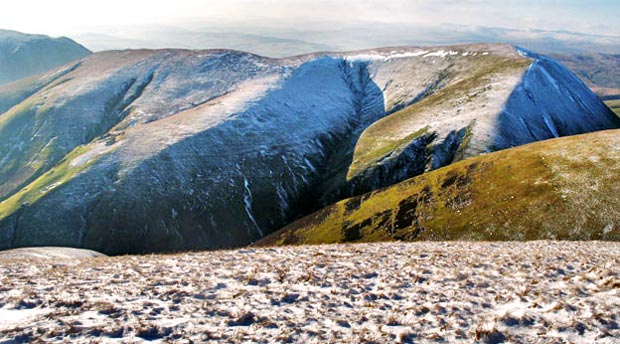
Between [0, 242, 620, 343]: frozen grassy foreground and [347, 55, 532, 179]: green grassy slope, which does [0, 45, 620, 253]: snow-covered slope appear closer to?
[347, 55, 532, 179]: green grassy slope

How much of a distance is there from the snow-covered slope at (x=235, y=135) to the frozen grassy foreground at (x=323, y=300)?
66.0 m

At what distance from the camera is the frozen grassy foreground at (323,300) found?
1312 centimetres

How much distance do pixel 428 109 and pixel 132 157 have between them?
89267 millimetres

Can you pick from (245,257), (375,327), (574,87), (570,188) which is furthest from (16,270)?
(574,87)

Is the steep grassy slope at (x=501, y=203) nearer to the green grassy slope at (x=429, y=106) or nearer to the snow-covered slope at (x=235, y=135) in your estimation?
the snow-covered slope at (x=235, y=135)

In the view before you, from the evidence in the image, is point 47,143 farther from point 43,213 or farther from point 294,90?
point 294,90

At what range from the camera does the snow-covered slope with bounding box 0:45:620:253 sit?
8669 centimetres

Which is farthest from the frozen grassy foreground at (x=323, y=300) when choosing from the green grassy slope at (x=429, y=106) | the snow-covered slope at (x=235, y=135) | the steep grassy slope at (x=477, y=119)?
the green grassy slope at (x=429, y=106)

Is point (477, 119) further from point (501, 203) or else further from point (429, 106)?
point (501, 203)

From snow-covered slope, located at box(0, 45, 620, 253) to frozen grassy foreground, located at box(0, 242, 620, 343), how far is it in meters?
66.0

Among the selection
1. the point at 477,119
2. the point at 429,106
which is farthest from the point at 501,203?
the point at 429,106

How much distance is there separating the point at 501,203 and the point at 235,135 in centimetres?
7831

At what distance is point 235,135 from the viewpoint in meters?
112

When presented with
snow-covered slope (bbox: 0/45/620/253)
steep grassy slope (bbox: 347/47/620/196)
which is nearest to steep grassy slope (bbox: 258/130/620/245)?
steep grassy slope (bbox: 347/47/620/196)
